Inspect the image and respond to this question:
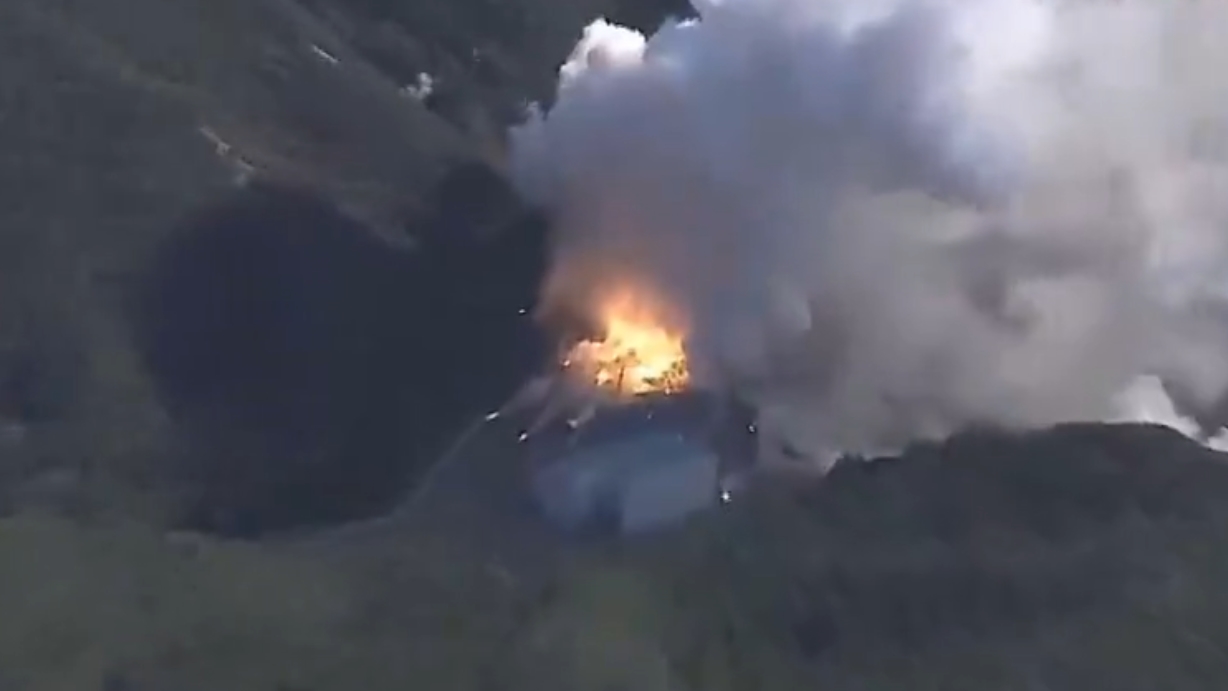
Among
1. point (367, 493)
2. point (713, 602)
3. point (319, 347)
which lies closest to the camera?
point (713, 602)

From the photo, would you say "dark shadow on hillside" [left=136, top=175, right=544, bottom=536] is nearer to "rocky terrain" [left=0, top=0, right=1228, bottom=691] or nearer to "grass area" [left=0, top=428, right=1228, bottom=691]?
"rocky terrain" [left=0, top=0, right=1228, bottom=691]

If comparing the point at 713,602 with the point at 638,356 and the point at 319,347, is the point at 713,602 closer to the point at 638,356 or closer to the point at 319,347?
the point at 638,356

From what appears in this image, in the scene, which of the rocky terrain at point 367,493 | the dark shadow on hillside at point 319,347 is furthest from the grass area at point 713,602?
the dark shadow on hillside at point 319,347

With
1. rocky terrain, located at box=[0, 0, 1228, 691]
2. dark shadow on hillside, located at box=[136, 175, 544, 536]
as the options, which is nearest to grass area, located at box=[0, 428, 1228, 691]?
rocky terrain, located at box=[0, 0, 1228, 691]

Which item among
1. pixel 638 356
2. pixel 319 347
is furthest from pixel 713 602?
pixel 319 347

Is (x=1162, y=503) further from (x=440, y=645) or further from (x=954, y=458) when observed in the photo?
(x=440, y=645)

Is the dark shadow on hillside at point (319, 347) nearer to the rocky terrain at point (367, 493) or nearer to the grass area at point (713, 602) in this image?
the rocky terrain at point (367, 493)
